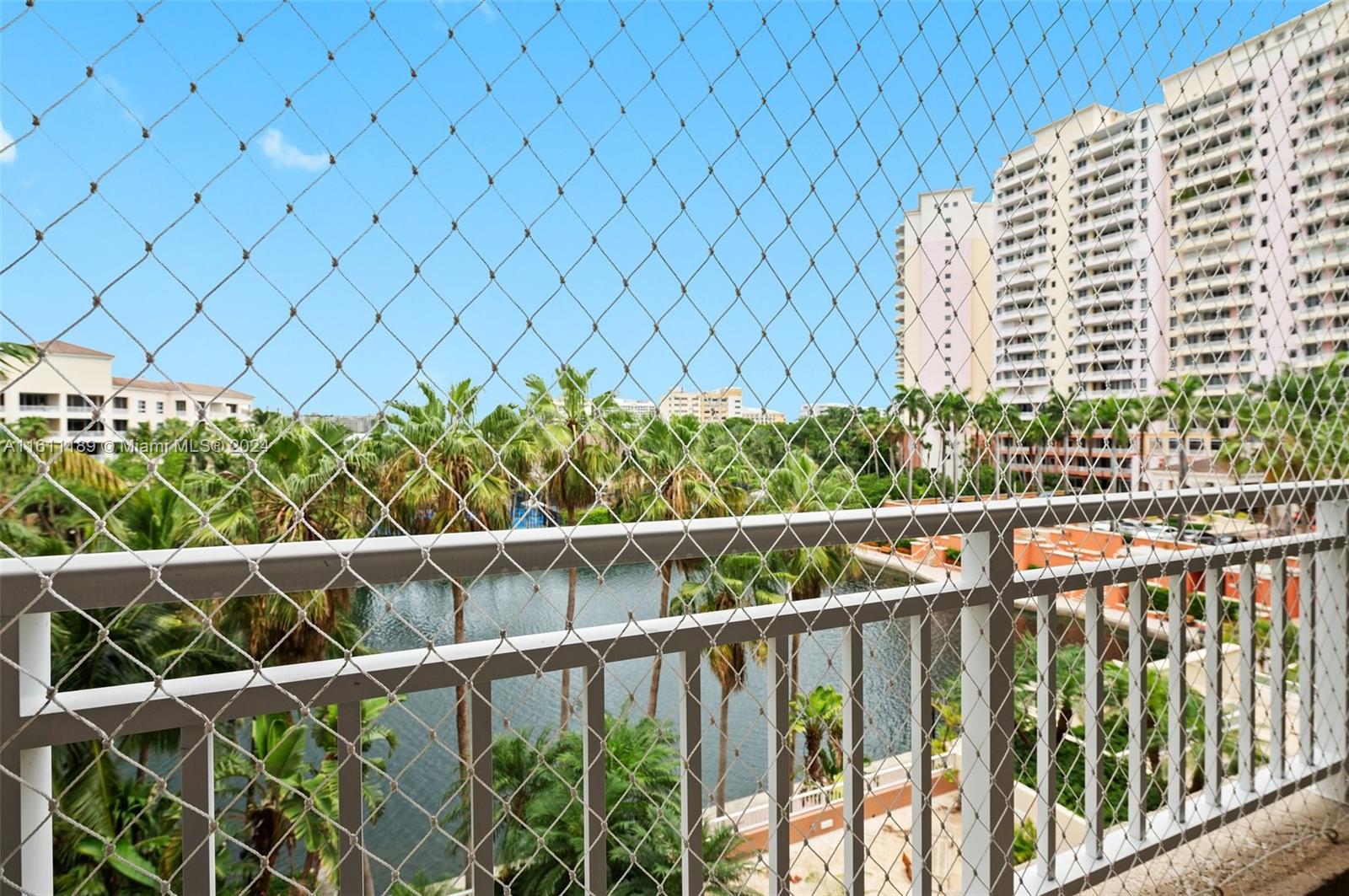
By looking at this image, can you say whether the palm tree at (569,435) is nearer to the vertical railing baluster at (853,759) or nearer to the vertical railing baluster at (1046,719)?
the vertical railing baluster at (853,759)

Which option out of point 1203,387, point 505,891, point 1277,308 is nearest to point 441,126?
point 505,891

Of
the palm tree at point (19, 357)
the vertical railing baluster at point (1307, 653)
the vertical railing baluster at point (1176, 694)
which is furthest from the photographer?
the vertical railing baluster at point (1307, 653)

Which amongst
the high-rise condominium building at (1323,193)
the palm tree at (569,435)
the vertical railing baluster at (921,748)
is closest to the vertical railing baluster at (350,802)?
the palm tree at (569,435)

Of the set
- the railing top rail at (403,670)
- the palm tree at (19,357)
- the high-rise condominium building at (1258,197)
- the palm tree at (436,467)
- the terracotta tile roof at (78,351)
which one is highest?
the high-rise condominium building at (1258,197)

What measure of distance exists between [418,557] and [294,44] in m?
0.54

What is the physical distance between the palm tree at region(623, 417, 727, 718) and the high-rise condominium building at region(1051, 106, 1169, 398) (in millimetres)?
710

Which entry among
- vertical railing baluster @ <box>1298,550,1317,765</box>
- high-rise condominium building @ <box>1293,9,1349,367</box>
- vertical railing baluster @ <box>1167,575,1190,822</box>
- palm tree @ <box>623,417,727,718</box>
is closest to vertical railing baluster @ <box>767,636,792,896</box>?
palm tree @ <box>623,417,727,718</box>

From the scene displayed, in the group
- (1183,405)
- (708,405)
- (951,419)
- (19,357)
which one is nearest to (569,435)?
(708,405)

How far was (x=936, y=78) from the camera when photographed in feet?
3.80

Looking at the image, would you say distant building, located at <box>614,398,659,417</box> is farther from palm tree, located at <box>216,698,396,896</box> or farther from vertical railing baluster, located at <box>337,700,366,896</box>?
palm tree, located at <box>216,698,396,896</box>

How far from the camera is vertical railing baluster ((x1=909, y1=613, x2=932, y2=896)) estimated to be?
1084mm

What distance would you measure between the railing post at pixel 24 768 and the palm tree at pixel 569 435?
0.46 m

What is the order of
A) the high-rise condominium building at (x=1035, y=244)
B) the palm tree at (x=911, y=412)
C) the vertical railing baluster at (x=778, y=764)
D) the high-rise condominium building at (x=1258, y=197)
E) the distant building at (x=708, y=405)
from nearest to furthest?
the vertical railing baluster at (x=778, y=764), the distant building at (x=708, y=405), the palm tree at (x=911, y=412), the high-rise condominium building at (x=1035, y=244), the high-rise condominium building at (x=1258, y=197)

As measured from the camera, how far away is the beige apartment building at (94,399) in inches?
24.5
